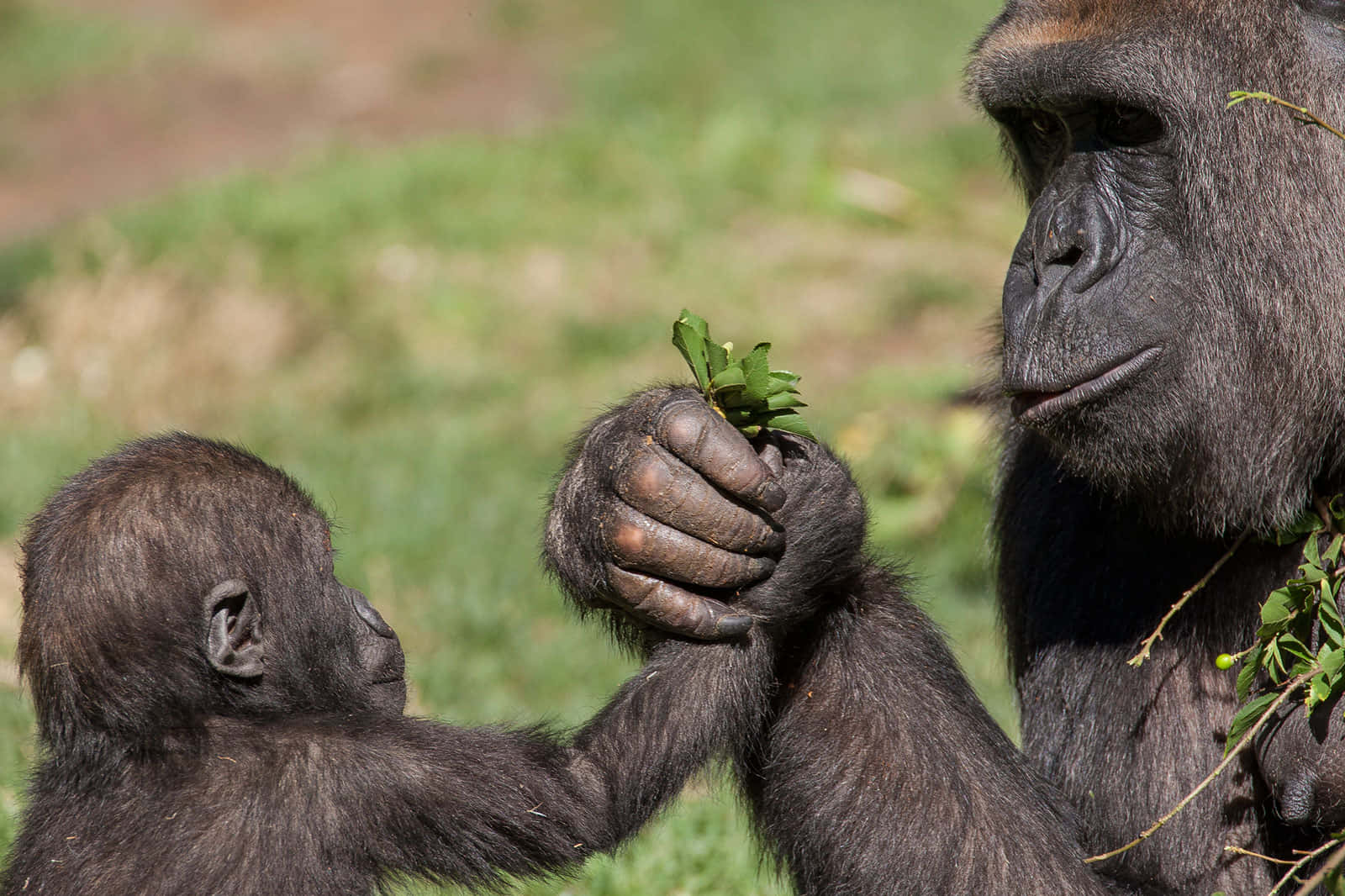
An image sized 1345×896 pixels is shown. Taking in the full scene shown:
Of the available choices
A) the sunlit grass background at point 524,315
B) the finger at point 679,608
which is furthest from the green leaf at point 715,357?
the sunlit grass background at point 524,315

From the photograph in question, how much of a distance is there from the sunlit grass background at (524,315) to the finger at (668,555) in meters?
1.83

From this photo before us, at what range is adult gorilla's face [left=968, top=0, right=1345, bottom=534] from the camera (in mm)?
3051

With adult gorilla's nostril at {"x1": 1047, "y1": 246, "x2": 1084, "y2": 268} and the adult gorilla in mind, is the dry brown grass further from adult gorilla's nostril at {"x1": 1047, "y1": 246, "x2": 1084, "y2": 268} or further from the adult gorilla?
adult gorilla's nostril at {"x1": 1047, "y1": 246, "x2": 1084, "y2": 268}

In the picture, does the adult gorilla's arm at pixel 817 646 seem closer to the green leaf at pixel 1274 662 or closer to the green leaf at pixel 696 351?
the green leaf at pixel 696 351

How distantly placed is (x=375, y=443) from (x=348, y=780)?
628cm

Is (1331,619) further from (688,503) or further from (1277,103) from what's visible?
Answer: (688,503)

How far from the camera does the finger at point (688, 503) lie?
115 inches

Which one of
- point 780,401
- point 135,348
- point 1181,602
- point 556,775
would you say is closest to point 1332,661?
point 1181,602

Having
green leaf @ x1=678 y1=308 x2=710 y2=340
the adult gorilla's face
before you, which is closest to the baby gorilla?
green leaf @ x1=678 y1=308 x2=710 y2=340

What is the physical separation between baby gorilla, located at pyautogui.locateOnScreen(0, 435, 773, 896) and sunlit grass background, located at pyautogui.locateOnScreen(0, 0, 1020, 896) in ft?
4.75

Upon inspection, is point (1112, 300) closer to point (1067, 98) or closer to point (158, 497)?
point (1067, 98)

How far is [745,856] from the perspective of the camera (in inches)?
182

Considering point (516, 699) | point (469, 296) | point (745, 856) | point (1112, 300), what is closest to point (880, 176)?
point (469, 296)

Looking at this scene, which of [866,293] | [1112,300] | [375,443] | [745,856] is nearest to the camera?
[1112,300]
